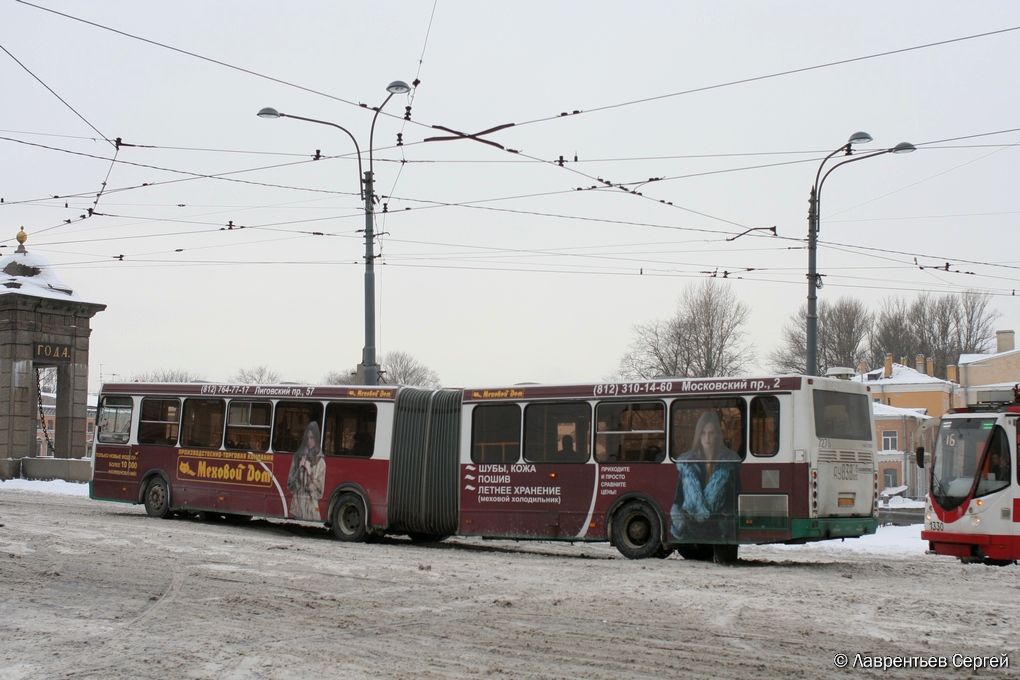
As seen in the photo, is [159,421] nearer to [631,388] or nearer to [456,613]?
[631,388]

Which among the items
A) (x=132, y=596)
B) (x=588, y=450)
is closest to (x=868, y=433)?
(x=588, y=450)

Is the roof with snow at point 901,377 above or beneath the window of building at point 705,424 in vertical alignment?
above

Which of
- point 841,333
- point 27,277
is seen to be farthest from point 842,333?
point 27,277

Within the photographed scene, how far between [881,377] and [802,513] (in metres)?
70.0

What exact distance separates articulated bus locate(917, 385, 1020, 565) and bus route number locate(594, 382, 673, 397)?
195 inches

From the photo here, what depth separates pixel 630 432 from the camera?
59.4 feet

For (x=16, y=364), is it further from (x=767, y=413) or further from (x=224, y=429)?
(x=767, y=413)

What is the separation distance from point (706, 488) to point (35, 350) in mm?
27400

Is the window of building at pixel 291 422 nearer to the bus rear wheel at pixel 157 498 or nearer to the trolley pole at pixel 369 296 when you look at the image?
the trolley pole at pixel 369 296

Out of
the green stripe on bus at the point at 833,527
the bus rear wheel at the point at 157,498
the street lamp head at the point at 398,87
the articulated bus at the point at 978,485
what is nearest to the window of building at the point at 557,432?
the green stripe on bus at the point at 833,527

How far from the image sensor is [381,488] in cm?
2038

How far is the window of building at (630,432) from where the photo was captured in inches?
699

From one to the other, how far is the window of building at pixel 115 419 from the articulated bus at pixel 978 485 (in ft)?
51.1

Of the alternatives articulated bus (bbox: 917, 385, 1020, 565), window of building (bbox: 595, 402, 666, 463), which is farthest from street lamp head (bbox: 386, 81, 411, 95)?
articulated bus (bbox: 917, 385, 1020, 565)
